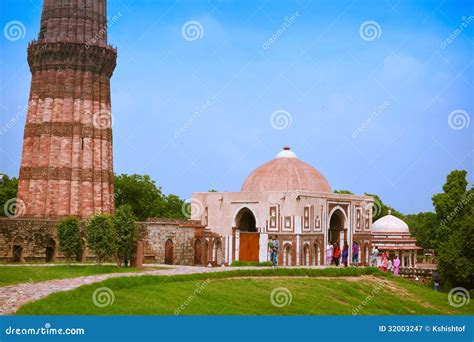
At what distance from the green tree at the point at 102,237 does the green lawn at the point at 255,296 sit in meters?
4.43

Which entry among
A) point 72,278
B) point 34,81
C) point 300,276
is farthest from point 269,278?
point 34,81

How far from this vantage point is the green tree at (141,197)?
60812 millimetres

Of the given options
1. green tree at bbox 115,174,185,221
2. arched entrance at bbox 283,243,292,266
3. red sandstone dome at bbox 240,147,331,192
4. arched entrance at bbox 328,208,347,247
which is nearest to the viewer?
arched entrance at bbox 283,243,292,266

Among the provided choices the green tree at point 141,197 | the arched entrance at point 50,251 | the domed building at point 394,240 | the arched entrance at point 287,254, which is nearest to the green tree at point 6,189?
the green tree at point 141,197

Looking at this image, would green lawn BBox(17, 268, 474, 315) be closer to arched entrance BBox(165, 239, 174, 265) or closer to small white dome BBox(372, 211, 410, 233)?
arched entrance BBox(165, 239, 174, 265)

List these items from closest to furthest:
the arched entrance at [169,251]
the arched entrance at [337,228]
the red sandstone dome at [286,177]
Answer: the arched entrance at [169,251], the red sandstone dome at [286,177], the arched entrance at [337,228]

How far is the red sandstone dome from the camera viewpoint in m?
41.5

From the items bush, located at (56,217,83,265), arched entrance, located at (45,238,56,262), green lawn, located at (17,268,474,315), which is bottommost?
green lawn, located at (17,268,474,315)

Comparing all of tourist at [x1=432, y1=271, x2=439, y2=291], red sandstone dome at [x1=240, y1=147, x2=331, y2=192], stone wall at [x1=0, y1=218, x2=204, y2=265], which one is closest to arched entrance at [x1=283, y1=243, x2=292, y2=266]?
red sandstone dome at [x1=240, y1=147, x2=331, y2=192]

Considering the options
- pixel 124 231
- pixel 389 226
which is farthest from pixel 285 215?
pixel 389 226

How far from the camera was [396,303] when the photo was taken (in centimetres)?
3014

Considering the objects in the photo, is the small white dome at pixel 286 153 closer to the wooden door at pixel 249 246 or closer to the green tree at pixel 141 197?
the wooden door at pixel 249 246

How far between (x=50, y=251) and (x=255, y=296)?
13475 millimetres

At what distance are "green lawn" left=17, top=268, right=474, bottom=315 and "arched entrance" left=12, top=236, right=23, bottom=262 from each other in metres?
10.5
